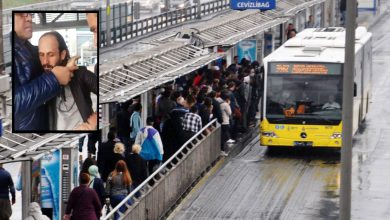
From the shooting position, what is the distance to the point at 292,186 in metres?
27.2

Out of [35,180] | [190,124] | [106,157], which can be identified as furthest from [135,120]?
[35,180]

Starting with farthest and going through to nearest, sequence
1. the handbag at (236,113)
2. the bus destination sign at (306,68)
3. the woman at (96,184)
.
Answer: the handbag at (236,113)
the bus destination sign at (306,68)
the woman at (96,184)

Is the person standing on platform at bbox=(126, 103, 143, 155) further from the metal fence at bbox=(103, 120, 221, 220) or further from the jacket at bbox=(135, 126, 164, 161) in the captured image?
the jacket at bbox=(135, 126, 164, 161)

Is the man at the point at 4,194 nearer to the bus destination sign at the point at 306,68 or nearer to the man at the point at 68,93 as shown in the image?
the man at the point at 68,93

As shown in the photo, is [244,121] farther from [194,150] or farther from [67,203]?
[67,203]

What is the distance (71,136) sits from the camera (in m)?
19.4

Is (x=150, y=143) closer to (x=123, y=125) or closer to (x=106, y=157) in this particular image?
(x=106, y=157)

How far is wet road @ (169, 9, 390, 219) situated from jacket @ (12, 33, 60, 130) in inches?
228

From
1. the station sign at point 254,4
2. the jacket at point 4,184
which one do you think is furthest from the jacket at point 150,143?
the station sign at point 254,4

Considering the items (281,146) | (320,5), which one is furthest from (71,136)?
(320,5)

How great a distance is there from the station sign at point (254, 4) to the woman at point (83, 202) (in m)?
26.0

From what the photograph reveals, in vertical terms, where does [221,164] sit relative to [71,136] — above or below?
below

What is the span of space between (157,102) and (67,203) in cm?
936

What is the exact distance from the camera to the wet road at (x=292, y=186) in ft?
80.1
